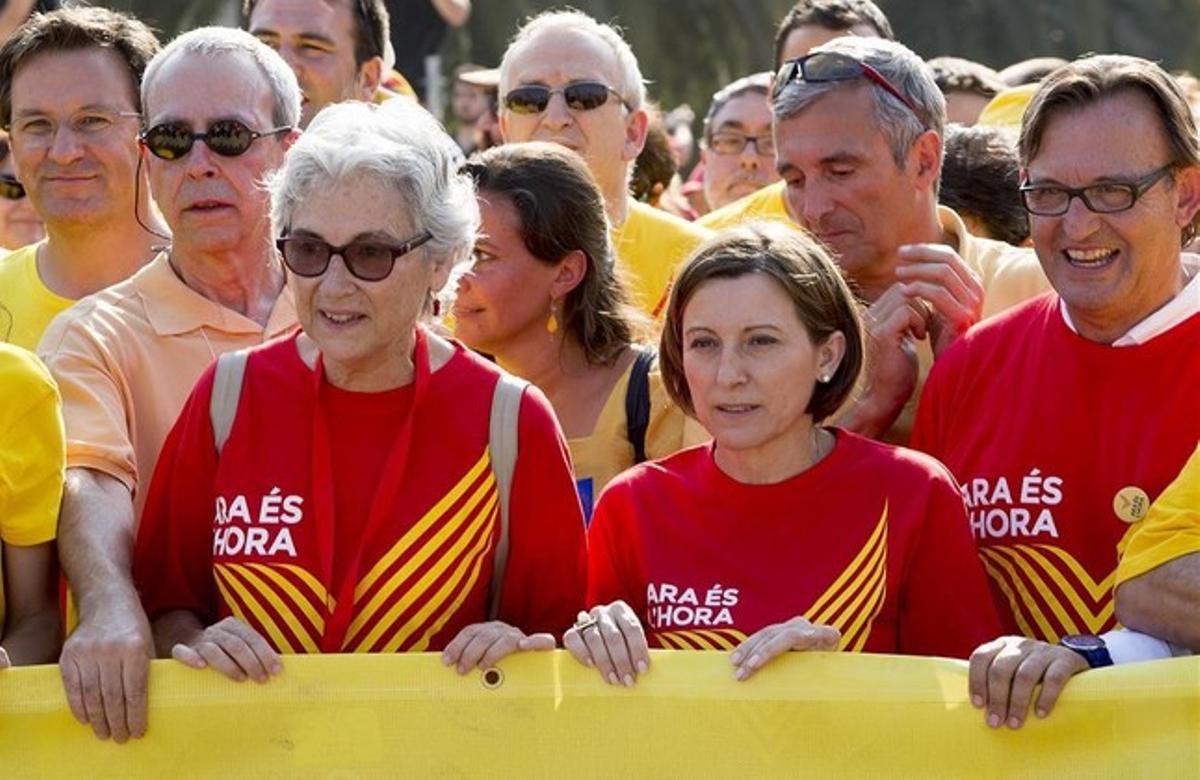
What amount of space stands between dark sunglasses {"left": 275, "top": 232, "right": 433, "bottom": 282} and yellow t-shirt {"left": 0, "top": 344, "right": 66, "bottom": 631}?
46 centimetres

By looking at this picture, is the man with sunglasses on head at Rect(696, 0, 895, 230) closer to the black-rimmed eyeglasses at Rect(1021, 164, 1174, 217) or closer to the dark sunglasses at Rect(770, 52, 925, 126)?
the dark sunglasses at Rect(770, 52, 925, 126)

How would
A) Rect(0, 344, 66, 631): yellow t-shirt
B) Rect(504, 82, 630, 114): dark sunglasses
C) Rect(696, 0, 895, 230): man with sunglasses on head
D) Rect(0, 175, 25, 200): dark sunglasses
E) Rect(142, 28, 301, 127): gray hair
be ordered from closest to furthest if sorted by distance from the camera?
Rect(0, 344, 66, 631): yellow t-shirt
Rect(142, 28, 301, 127): gray hair
Rect(504, 82, 630, 114): dark sunglasses
Rect(0, 175, 25, 200): dark sunglasses
Rect(696, 0, 895, 230): man with sunglasses on head

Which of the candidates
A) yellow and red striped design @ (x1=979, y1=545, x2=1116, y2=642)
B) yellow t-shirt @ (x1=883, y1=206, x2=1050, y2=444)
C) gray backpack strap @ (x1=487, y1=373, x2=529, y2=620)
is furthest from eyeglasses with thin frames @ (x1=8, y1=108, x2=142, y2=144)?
yellow and red striped design @ (x1=979, y1=545, x2=1116, y2=642)

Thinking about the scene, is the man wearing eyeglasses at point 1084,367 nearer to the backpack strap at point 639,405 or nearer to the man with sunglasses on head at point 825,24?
the backpack strap at point 639,405

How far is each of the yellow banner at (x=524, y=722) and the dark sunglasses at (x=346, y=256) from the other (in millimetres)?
663

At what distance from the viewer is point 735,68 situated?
52.3 ft

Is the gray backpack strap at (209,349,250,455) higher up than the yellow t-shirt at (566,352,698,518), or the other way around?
the gray backpack strap at (209,349,250,455)

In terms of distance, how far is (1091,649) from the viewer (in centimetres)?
369

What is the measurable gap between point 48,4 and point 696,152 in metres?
9.75

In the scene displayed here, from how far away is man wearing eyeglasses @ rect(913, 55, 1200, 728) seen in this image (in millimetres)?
4172

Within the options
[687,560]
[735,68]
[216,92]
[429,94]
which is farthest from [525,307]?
[735,68]

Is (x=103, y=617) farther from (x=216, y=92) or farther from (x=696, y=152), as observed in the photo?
(x=696, y=152)

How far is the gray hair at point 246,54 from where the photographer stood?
488 centimetres

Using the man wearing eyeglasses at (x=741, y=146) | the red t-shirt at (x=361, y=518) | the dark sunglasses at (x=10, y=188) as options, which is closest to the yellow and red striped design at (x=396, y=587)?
the red t-shirt at (x=361, y=518)
